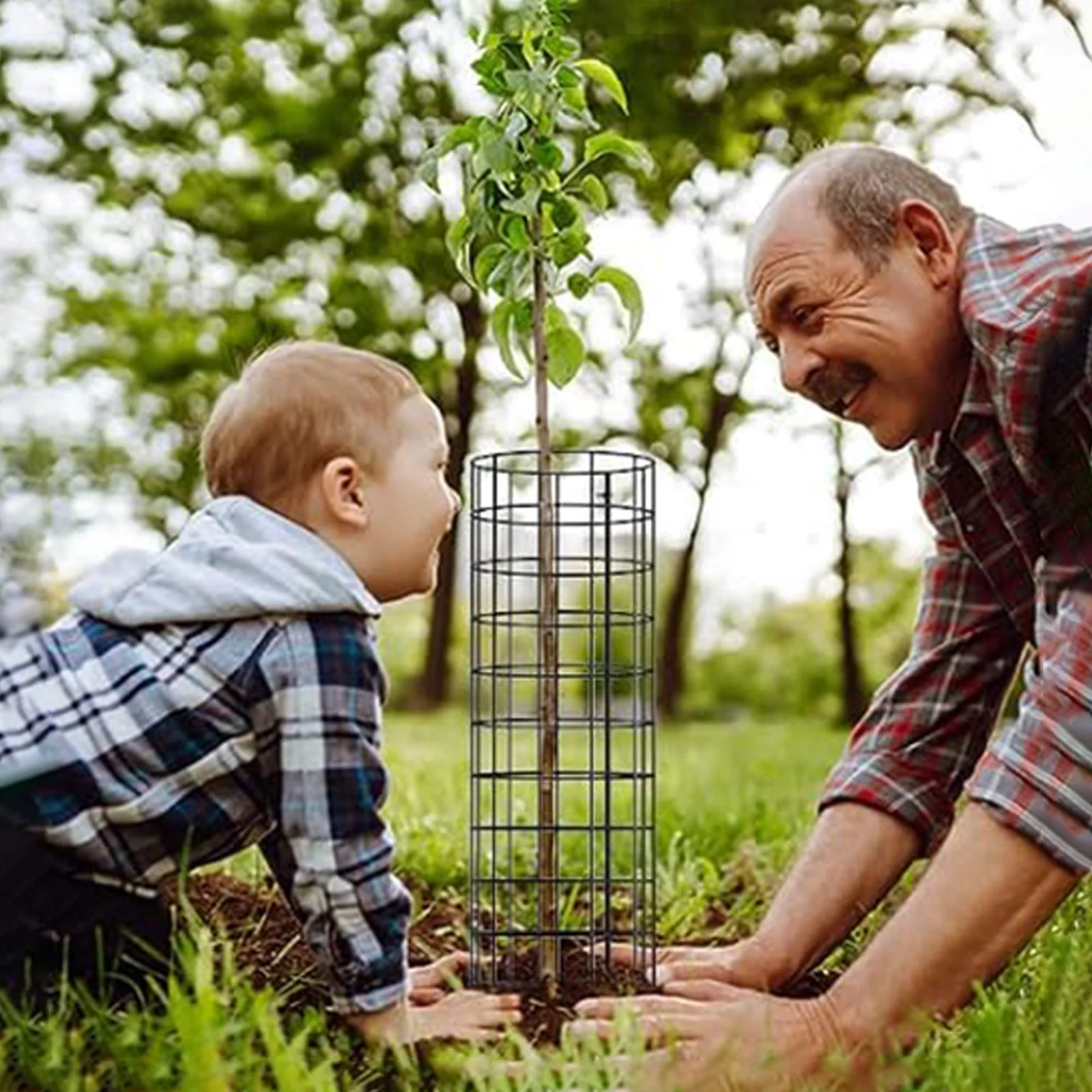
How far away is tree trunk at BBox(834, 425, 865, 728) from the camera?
1359 cm

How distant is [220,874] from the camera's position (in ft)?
12.4

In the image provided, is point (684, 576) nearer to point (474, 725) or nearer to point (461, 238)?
point (474, 725)

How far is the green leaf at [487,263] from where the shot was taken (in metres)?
3.00

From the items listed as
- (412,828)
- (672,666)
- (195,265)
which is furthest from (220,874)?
(195,265)

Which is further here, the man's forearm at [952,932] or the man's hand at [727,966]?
the man's hand at [727,966]

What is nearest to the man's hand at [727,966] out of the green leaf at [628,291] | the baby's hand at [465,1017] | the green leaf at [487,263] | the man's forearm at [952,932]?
the baby's hand at [465,1017]

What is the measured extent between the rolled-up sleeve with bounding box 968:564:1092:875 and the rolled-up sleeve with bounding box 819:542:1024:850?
24.0 inches

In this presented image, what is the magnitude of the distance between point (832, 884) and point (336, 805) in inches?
40.4

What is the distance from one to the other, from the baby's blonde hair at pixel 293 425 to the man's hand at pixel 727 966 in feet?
3.05

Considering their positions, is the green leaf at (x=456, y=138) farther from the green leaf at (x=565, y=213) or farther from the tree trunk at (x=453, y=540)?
the tree trunk at (x=453, y=540)

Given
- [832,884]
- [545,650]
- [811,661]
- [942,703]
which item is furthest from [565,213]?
[811,661]

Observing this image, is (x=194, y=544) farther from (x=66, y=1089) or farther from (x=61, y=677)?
(x=66, y=1089)

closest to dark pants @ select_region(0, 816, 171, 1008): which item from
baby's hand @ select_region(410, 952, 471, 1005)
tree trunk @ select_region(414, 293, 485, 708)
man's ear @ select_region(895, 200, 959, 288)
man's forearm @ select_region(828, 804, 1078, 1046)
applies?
baby's hand @ select_region(410, 952, 471, 1005)

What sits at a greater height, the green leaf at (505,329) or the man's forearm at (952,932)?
the green leaf at (505,329)
